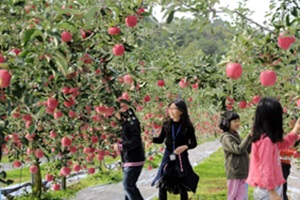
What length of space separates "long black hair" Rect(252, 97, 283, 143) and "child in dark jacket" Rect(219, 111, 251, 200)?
1337 mm

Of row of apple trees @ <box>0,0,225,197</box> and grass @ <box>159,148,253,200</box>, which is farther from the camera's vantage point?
grass @ <box>159,148,253,200</box>

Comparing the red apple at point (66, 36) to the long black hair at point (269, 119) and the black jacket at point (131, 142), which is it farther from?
the black jacket at point (131, 142)

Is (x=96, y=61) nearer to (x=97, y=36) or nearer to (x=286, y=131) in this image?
(x=97, y=36)

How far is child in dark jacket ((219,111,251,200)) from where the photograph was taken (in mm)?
4184

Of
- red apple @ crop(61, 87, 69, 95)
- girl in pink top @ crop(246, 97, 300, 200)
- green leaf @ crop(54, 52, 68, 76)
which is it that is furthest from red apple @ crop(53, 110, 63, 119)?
girl in pink top @ crop(246, 97, 300, 200)

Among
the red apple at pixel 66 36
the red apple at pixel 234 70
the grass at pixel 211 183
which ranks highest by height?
the red apple at pixel 66 36

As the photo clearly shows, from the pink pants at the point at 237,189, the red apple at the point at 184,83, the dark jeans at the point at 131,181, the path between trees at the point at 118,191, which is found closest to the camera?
the red apple at the point at 184,83

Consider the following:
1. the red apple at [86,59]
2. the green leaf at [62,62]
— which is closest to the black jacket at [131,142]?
the red apple at [86,59]

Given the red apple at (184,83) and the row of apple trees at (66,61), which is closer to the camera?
the row of apple trees at (66,61)

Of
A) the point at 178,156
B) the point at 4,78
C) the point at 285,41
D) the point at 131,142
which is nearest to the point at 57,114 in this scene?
the point at 4,78

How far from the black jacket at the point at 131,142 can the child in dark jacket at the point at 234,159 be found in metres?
0.82

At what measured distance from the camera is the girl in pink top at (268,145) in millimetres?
2756

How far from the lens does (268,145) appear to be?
9.14 ft

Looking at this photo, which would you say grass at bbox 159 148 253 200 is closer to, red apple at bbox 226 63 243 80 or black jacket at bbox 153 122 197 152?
black jacket at bbox 153 122 197 152
